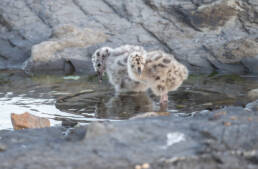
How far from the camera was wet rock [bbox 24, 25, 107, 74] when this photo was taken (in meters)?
9.66

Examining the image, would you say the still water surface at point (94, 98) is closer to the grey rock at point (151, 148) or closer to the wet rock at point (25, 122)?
the wet rock at point (25, 122)

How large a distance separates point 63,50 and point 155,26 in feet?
7.01

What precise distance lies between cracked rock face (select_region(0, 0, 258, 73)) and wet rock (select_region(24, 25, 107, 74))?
7 cm

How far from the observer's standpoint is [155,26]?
10109mm

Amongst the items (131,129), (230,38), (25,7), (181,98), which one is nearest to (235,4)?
(230,38)

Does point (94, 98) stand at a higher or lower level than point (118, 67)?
lower

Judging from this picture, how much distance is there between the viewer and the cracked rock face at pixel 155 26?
9.15 m

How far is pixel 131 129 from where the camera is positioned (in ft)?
11.5

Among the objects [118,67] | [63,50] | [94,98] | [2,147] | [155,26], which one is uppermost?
[155,26]

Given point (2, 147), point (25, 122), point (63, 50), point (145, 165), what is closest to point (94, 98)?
point (25, 122)

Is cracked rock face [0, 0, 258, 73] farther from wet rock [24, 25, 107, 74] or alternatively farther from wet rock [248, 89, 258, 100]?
wet rock [248, 89, 258, 100]

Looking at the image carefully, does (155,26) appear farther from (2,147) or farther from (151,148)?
(151,148)

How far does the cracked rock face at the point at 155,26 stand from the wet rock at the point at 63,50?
0.22ft

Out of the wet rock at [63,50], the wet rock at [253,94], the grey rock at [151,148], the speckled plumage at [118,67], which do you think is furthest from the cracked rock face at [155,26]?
the grey rock at [151,148]
